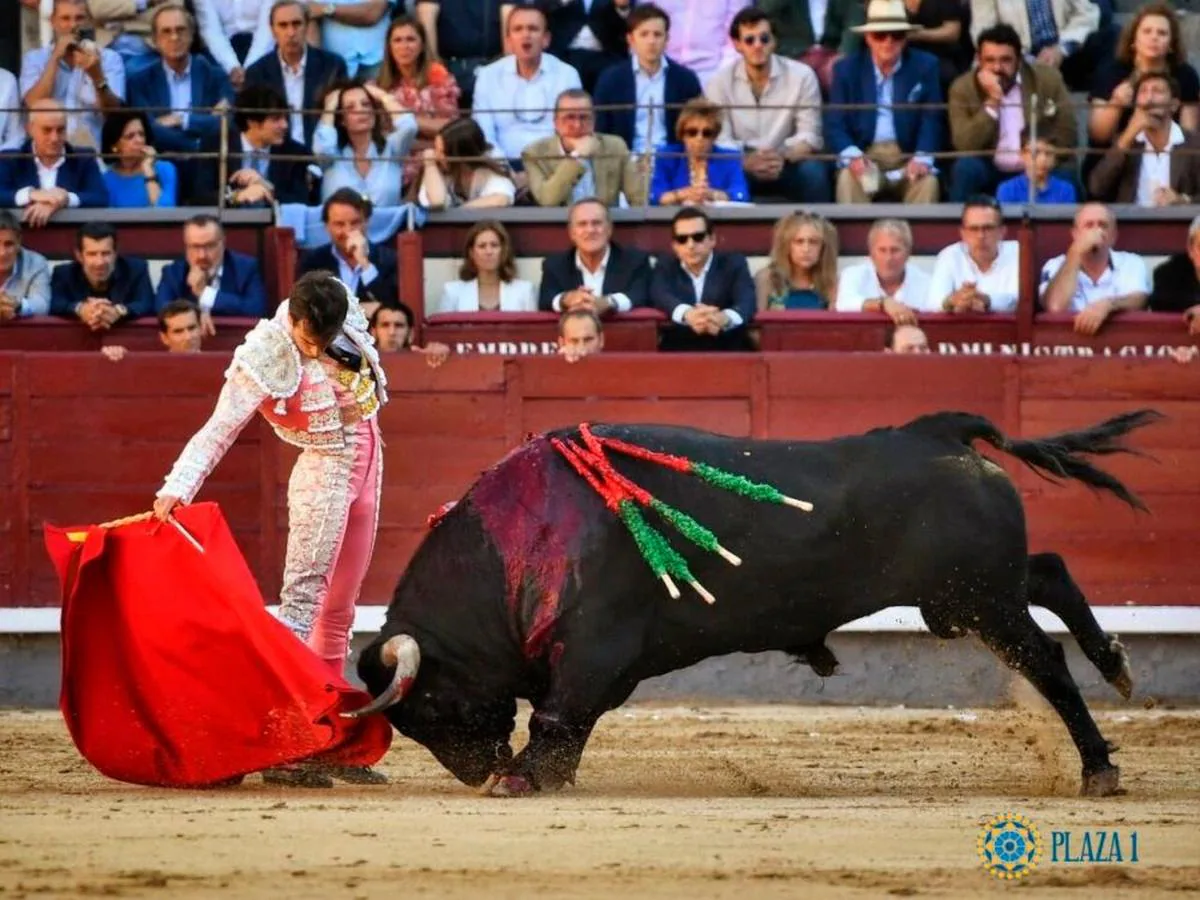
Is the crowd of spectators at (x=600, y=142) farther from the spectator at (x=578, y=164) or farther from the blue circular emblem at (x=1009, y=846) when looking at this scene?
the blue circular emblem at (x=1009, y=846)

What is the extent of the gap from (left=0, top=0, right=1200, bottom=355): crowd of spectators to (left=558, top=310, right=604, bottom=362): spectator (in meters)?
0.25

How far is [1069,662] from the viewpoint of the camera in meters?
9.13

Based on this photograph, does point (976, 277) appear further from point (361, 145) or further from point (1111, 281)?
point (361, 145)

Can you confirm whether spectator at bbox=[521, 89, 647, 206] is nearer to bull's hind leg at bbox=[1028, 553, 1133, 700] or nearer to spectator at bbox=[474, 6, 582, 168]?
spectator at bbox=[474, 6, 582, 168]

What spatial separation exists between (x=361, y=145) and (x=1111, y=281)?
9.40 feet

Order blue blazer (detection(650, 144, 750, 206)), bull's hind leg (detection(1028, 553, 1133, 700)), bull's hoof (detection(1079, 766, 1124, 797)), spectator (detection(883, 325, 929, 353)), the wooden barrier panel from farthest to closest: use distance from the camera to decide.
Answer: blue blazer (detection(650, 144, 750, 206)) < spectator (detection(883, 325, 929, 353)) < the wooden barrier panel < bull's hind leg (detection(1028, 553, 1133, 700)) < bull's hoof (detection(1079, 766, 1124, 797))

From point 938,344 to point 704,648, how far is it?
10.7ft

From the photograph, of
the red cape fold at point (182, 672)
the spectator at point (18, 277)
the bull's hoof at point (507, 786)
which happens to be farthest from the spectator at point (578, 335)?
the bull's hoof at point (507, 786)

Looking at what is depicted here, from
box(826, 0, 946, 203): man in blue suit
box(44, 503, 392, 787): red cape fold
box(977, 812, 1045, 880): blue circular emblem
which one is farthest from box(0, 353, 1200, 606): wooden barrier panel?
box(977, 812, 1045, 880): blue circular emblem

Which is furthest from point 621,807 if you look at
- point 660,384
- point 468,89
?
point 468,89

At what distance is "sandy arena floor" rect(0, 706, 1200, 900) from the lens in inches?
189

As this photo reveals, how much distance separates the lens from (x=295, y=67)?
10.2m

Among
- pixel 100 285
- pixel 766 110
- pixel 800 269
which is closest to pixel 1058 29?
pixel 766 110

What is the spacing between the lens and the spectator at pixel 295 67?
10164mm
